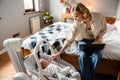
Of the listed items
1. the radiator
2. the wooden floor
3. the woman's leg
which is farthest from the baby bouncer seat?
the radiator

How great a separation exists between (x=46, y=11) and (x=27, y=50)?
2758mm

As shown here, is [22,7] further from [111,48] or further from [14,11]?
[111,48]

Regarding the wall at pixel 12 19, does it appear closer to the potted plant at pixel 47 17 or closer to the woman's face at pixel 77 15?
the potted plant at pixel 47 17

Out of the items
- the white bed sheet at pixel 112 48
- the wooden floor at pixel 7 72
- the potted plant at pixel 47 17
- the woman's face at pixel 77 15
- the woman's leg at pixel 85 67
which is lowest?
the wooden floor at pixel 7 72

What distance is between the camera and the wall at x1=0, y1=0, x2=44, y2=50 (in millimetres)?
3240

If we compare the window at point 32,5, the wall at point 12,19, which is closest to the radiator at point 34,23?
the wall at point 12,19

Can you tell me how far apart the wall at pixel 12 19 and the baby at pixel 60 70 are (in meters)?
1.99

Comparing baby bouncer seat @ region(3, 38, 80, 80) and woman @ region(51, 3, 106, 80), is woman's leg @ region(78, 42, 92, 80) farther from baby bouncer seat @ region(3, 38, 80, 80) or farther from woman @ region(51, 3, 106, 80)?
baby bouncer seat @ region(3, 38, 80, 80)

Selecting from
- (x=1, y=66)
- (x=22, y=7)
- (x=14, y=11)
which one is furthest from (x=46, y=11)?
(x=1, y=66)

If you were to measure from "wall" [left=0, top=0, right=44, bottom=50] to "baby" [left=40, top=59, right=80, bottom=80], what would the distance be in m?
1.99

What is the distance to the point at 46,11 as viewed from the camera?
4.92m

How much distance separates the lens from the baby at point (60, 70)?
1504 mm

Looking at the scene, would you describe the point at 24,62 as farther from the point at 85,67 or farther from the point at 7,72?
the point at 7,72

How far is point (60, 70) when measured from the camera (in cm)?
157
